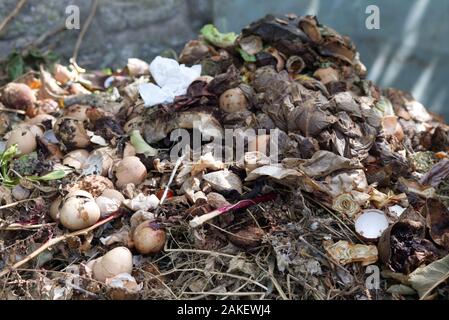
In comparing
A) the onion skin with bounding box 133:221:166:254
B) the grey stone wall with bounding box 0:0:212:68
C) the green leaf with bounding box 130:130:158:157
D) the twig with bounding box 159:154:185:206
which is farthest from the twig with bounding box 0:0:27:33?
the onion skin with bounding box 133:221:166:254

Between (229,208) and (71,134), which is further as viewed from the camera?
(71,134)

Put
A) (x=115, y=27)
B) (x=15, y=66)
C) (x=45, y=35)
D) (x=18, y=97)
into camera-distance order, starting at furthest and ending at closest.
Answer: (x=115, y=27) → (x=45, y=35) → (x=15, y=66) → (x=18, y=97)

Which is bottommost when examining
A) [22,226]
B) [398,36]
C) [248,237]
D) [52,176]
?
[22,226]

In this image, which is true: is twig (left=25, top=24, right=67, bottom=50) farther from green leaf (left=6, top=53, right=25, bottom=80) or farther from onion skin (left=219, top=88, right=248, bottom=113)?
onion skin (left=219, top=88, right=248, bottom=113)

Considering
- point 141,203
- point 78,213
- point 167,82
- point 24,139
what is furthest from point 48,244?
point 167,82

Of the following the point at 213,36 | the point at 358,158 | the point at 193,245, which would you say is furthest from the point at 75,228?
the point at 213,36

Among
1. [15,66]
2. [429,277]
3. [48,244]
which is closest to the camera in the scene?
[429,277]

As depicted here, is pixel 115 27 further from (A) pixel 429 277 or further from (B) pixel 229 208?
(A) pixel 429 277
